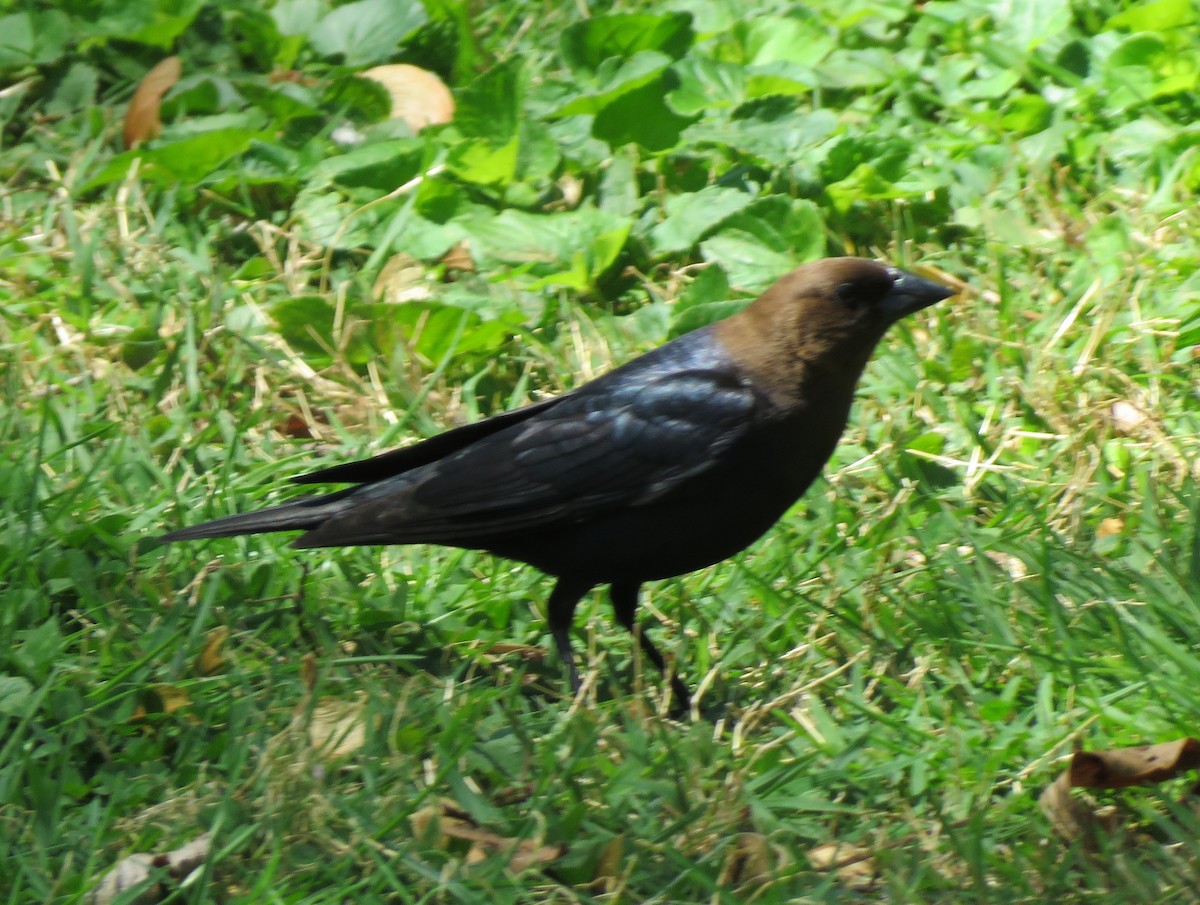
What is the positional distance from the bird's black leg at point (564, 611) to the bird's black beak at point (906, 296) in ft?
2.98

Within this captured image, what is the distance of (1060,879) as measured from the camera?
2623 mm

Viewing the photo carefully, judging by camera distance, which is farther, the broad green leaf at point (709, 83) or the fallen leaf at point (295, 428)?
the broad green leaf at point (709, 83)

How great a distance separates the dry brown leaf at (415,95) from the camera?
18.3 feet

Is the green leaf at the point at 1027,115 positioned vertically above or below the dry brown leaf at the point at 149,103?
below

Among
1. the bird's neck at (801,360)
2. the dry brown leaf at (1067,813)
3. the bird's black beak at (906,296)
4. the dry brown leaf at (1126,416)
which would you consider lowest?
the dry brown leaf at (1126,416)

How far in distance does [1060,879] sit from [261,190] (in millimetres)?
3636

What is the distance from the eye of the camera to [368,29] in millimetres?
5746

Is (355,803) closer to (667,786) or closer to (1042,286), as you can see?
(667,786)

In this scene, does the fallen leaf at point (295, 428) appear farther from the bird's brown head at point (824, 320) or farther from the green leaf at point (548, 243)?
the bird's brown head at point (824, 320)

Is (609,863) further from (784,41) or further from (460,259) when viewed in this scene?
(784,41)

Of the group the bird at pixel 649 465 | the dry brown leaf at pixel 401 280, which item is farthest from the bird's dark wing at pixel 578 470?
the dry brown leaf at pixel 401 280

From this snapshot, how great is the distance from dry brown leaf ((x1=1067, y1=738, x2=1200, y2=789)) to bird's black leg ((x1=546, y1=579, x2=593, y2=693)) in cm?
108

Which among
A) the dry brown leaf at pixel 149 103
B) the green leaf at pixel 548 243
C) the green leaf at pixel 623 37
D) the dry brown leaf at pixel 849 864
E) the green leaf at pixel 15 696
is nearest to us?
the dry brown leaf at pixel 849 864

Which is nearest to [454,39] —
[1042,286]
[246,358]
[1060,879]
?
[246,358]
